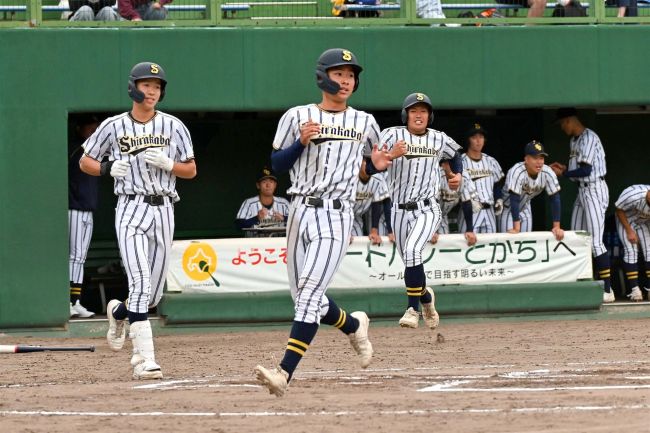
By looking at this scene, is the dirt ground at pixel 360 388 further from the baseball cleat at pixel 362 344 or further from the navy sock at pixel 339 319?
the navy sock at pixel 339 319

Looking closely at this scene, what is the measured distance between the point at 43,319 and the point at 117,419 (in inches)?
248

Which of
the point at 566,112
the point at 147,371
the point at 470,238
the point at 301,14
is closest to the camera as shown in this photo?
the point at 147,371

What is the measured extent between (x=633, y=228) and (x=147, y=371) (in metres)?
7.40

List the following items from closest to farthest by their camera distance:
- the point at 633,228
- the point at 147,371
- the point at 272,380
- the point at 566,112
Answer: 1. the point at 272,380
2. the point at 147,371
3. the point at 566,112
4. the point at 633,228

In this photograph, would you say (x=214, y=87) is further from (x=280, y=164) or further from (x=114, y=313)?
(x=280, y=164)

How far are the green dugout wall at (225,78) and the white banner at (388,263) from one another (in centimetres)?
124

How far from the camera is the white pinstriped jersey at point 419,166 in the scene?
10.5m

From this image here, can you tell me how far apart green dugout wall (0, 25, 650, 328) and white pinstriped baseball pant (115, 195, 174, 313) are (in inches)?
158

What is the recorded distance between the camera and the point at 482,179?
1330 centimetres

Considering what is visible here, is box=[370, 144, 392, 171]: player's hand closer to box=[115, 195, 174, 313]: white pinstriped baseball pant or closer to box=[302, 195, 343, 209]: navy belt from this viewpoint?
box=[302, 195, 343, 209]: navy belt

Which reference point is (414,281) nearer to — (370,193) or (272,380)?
(370,193)

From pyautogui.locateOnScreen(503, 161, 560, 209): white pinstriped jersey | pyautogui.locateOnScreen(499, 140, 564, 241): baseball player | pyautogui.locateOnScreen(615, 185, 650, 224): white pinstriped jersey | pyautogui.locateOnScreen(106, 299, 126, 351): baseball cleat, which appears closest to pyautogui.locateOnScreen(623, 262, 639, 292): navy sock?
pyautogui.locateOnScreen(615, 185, 650, 224): white pinstriped jersey

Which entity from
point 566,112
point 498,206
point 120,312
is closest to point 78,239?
point 120,312

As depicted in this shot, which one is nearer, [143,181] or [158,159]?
[158,159]
